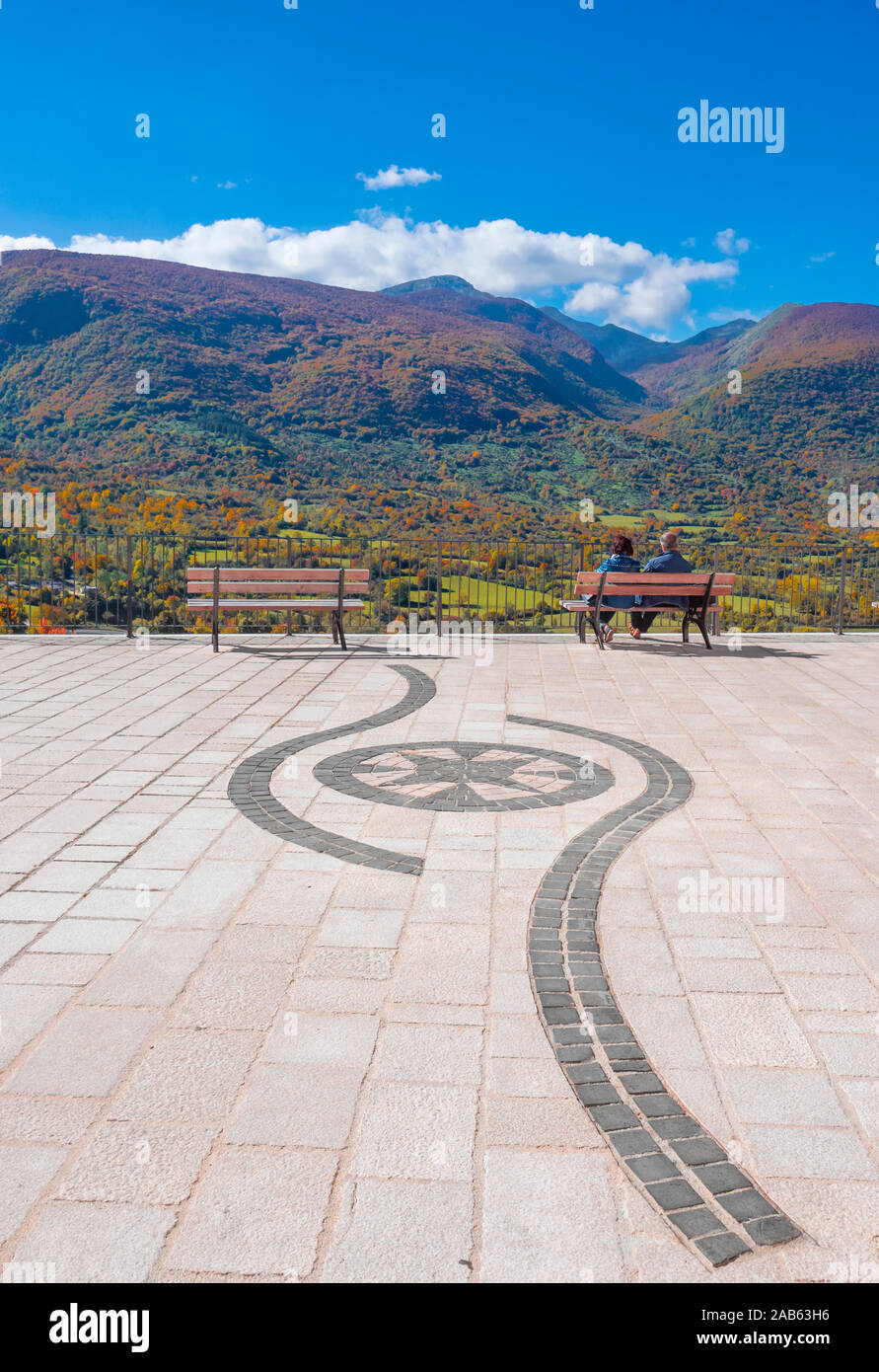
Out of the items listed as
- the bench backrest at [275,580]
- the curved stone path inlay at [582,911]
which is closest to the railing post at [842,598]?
A: the bench backrest at [275,580]

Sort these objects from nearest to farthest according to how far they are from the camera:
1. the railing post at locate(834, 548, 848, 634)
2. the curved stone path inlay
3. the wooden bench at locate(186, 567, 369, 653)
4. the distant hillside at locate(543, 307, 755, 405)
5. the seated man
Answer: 1. the curved stone path inlay
2. the wooden bench at locate(186, 567, 369, 653)
3. the seated man
4. the railing post at locate(834, 548, 848, 634)
5. the distant hillside at locate(543, 307, 755, 405)

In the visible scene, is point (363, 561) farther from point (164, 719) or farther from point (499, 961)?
point (499, 961)

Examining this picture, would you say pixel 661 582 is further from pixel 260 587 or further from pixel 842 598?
pixel 260 587

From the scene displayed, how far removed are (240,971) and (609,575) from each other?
8988 millimetres

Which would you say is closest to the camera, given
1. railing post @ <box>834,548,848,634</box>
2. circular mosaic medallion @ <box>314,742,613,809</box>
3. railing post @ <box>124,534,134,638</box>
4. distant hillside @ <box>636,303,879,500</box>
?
circular mosaic medallion @ <box>314,742,613,809</box>

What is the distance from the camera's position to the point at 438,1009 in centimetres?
346

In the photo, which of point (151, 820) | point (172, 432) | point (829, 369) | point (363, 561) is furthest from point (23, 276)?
point (151, 820)

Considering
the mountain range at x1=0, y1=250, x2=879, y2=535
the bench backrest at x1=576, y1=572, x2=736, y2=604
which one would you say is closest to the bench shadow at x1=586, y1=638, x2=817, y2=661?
the bench backrest at x1=576, y1=572, x2=736, y2=604

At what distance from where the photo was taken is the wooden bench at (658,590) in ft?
39.3

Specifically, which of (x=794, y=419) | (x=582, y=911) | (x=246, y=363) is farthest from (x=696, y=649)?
(x=246, y=363)

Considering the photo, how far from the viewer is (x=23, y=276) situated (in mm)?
90750

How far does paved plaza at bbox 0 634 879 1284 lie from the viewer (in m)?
2.40

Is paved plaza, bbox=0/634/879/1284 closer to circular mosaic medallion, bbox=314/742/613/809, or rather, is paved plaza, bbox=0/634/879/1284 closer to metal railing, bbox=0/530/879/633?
circular mosaic medallion, bbox=314/742/613/809

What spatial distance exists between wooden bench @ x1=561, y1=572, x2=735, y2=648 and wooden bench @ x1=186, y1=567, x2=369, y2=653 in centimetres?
271
